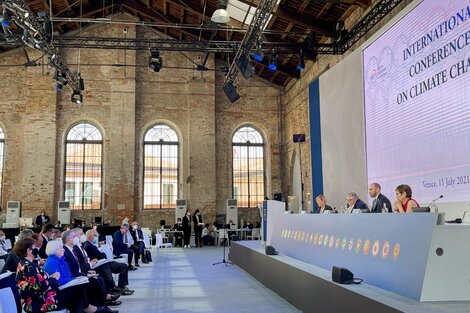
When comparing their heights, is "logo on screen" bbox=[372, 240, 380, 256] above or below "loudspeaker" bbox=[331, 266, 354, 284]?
above

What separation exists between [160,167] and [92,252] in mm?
11760

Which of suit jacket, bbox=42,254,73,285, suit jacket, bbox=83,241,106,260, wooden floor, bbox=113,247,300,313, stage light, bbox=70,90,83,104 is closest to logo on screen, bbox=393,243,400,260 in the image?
wooden floor, bbox=113,247,300,313

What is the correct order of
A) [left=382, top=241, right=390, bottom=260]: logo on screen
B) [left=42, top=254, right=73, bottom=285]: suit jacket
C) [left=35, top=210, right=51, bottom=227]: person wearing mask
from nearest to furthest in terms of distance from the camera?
[left=382, top=241, right=390, bottom=260]: logo on screen
[left=42, top=254, right=73, bottom=285]: suit jacket
[left=35, top=210, right=51, bottom=227]: person wearing mask

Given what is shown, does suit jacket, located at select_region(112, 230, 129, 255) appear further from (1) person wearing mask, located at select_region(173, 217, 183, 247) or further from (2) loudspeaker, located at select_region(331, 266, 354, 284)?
(1) person wearing mask, located at select_region(173, 217, 183, 247)

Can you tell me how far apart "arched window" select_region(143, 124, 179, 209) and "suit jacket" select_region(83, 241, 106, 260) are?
11303 mm

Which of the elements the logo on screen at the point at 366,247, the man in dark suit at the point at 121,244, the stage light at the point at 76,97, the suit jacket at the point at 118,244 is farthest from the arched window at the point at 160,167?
the logo on screen at the point at 366,247

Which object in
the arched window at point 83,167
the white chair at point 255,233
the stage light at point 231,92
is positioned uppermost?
the stage light at point 231,92

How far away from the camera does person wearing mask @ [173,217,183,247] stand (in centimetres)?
1634

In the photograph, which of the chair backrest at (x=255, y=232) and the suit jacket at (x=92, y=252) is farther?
the chair backrest at (x=255, y=232)

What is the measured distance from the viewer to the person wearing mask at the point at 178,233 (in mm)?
16344

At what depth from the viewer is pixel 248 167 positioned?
18547mm

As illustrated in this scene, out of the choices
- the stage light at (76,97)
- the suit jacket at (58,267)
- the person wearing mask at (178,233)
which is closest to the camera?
the suit jacket at (58,267)

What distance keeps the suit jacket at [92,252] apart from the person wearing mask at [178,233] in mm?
9968

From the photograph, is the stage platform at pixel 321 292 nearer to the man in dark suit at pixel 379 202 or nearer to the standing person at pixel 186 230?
the man in dark suit at pixel 379 202
